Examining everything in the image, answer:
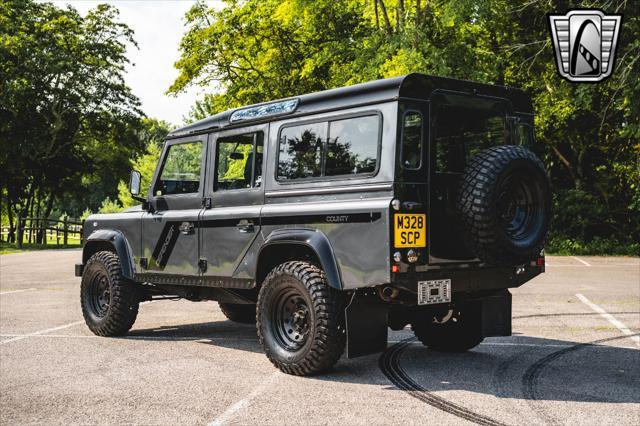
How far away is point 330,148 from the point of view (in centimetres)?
663

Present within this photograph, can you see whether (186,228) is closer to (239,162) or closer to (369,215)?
(239,162)

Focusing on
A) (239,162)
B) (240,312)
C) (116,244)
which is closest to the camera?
(239,162)

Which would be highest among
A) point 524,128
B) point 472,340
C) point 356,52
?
point 356,52

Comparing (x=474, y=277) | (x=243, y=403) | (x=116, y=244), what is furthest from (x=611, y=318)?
(x=116, y=244)

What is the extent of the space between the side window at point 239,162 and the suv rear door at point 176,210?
0.28 meters

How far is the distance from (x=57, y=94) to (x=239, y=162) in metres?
29.5

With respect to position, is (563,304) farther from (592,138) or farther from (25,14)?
(25,14)

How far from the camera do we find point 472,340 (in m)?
7.48

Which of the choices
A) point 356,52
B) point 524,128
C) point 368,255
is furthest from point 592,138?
point 368,255

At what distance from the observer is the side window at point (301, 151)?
265 inches

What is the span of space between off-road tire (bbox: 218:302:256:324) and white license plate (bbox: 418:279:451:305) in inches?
166

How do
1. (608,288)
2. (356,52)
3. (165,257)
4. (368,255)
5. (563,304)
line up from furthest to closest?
(356,52), (608,288), (563,304), (165,257), (368,255)

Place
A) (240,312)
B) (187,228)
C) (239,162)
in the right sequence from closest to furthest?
1. (239,162)
2. (187,228)
3. (240,312)

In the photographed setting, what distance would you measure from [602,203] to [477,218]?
74.6 feet
